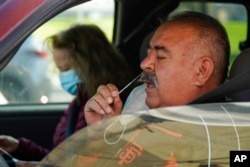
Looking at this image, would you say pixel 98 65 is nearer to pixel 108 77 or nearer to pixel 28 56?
pixel 108 77

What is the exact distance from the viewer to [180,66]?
106 inches

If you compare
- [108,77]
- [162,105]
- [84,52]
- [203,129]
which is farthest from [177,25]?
[84,52]

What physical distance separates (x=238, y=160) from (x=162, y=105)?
19.0 inches

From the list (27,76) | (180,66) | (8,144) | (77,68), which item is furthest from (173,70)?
(27,76)

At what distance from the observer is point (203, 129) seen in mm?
2314

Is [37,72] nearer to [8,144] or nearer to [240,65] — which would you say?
[8,144]

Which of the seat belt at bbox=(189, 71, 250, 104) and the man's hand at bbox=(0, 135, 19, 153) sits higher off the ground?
the seat belt at bbox=(189, 71, 250, 104)

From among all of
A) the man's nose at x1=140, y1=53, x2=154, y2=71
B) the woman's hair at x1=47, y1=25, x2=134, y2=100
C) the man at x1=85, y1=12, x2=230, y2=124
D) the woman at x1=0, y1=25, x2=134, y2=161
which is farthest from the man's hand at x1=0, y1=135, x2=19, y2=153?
the man's nose at x1=140, y1=53, x2=154, y2=71

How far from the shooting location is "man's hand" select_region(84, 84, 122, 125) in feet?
8.93

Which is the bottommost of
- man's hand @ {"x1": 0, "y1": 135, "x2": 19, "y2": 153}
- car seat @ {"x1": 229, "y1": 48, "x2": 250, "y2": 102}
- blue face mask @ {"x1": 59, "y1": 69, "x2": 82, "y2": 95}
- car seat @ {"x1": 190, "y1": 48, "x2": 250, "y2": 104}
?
man's hand @ {"x1": 0, "y1": 135, "x2": 19, "y2": 153}

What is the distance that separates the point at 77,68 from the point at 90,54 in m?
0.10

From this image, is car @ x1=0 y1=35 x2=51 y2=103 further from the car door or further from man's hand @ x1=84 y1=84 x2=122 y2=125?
man's hand @ x1=84 y1=84 x2=122 y2=125

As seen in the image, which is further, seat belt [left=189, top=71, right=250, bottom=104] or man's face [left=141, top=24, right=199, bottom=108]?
man's face [left=141, top=24, right=199, bottom=108]

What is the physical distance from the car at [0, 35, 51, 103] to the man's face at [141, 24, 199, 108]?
1681 millimetres
